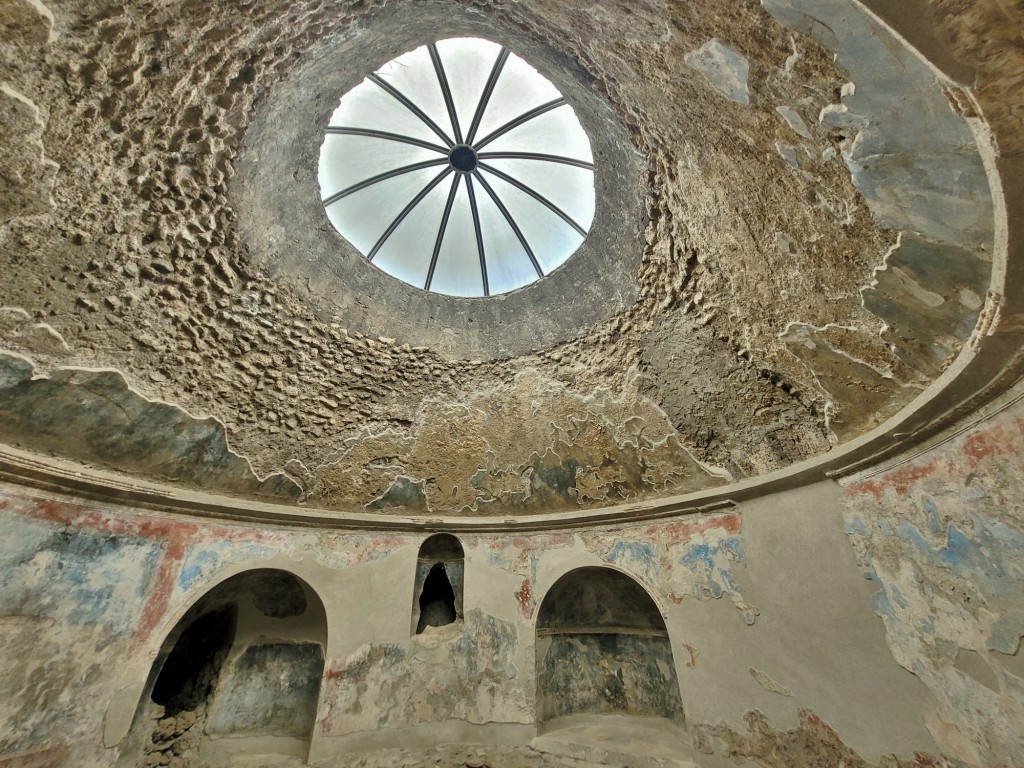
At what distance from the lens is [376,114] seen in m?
4.28

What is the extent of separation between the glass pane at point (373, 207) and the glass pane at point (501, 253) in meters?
0.61

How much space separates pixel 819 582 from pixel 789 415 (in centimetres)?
130

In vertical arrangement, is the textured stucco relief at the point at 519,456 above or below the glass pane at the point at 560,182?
below

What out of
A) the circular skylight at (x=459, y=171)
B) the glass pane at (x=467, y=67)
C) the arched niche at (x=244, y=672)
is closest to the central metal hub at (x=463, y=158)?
the circular skylight at (x=459, y=171)

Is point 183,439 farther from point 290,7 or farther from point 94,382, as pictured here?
point 290,7

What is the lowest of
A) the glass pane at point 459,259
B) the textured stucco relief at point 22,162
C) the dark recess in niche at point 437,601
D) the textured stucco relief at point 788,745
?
the textured stucco relief at point 788,745

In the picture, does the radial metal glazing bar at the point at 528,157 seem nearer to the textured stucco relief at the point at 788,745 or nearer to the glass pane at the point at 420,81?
the glass pane at the point at 420,81

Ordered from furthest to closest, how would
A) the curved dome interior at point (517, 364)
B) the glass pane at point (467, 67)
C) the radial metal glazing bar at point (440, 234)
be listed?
the radial metal glazing bar at point (440, 234) → the glass pane at point (467, 67) → the curved dome interior at point (517, 364)

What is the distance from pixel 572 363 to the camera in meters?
4.66

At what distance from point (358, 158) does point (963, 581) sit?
5.69m

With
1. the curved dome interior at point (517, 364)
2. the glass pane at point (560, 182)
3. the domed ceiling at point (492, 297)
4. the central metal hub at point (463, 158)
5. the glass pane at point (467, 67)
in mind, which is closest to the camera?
the domed ceiling at point (492, 297)

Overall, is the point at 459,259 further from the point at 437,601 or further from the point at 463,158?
the point at 437,601

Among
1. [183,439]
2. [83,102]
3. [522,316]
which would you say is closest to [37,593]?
[183,439]

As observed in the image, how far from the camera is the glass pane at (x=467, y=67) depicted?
12.5 ft
